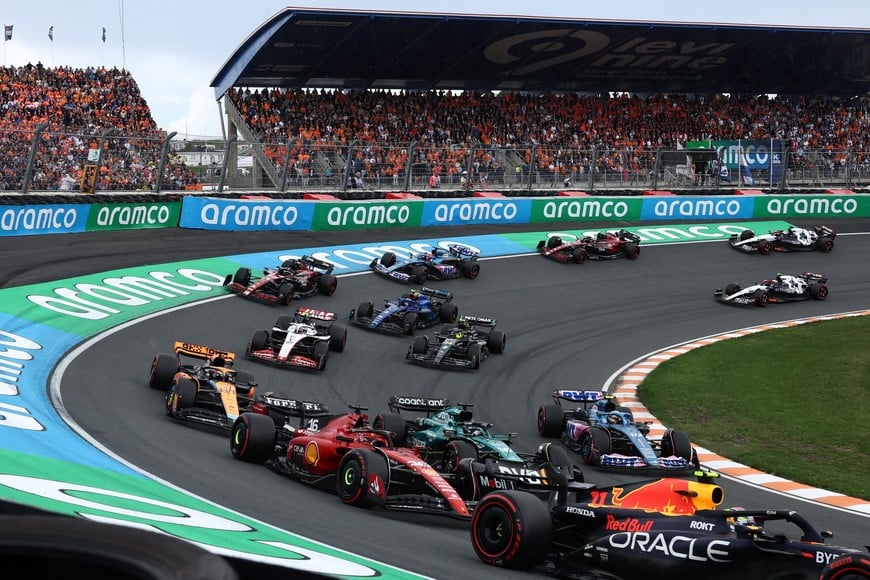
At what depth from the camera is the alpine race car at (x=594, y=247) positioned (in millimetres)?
31406

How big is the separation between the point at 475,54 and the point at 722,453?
32.1 meters

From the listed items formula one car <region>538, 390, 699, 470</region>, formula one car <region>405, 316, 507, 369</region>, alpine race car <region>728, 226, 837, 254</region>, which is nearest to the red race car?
formula one car <region>538, 390, 699, 470</region>

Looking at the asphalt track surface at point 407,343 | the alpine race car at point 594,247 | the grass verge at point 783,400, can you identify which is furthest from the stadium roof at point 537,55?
the grass verge at point 783,400

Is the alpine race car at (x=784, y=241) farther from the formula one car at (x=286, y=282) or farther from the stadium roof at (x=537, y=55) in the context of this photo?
the formula one car at (x=286, y=282)

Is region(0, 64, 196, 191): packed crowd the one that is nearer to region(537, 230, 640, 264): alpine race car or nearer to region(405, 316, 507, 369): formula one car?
region(537, 230, 640, 264): alpine race car

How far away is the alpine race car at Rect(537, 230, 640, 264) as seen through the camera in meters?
31.4

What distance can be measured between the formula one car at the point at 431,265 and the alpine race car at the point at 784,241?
34.3ft

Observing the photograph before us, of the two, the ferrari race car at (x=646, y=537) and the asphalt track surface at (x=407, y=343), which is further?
the asphalt track surface at (x=407, y=343)

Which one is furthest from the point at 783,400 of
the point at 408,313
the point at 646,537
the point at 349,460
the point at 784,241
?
the point at 784,241

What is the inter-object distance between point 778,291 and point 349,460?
68.9 ft

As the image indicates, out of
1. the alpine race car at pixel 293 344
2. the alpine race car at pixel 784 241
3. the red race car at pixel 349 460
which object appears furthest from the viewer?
the alpine race car at pixel 784 241

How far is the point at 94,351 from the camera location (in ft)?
62.0

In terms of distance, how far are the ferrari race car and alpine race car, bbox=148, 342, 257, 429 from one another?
6.42 meters

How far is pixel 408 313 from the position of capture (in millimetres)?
23328
